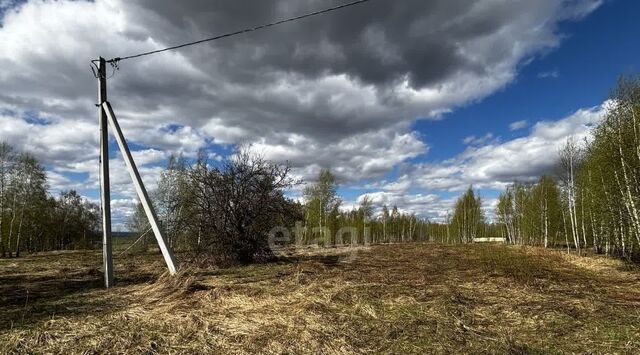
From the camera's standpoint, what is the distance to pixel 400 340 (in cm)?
534

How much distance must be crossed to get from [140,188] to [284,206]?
758 centimetres

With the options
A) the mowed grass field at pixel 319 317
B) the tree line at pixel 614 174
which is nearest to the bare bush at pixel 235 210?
the mowed grass field at pixel 319 317

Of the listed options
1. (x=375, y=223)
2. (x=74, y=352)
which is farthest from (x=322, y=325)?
(x=375, y=223)

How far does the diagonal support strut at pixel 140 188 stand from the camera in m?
9.91

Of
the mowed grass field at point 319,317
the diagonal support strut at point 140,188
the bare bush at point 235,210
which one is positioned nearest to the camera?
the mowed grass field at point 319,317

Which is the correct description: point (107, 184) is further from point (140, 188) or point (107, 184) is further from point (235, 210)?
point (235, 210)

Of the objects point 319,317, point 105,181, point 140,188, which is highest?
point 105,181

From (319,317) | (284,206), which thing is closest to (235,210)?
(284,206)

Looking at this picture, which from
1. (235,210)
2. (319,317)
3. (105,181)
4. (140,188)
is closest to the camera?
(319,317)

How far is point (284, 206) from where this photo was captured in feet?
55.7

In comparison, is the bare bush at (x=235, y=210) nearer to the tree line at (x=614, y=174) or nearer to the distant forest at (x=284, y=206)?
the distant forest at (x=284, y=206)

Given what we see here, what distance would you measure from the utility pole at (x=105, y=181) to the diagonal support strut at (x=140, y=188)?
0.33 m

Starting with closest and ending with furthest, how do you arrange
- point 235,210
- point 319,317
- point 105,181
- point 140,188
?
point 319,317 < point 140,188 < point 105,181 < point 235,210

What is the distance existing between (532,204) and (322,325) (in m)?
41.9
